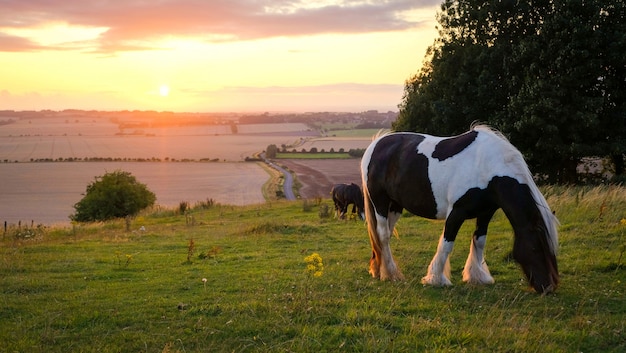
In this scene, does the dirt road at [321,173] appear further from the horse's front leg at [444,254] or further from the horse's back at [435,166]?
the horse's front leg at [444,254]

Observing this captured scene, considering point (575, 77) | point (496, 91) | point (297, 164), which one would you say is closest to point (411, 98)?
point (496, 91)

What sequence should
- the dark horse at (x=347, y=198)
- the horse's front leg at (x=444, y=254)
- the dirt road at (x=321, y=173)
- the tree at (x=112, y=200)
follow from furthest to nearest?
the dirt road at (x=321, y=173) < the tree at (x=112, y=200) < the dark horse at (x=347, y=198) < the horse's front leg at (x=444, y=254)

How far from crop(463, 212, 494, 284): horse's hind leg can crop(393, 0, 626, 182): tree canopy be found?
1400 centimetres

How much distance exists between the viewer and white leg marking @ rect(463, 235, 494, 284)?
805cm

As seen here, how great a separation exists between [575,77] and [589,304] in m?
16.3

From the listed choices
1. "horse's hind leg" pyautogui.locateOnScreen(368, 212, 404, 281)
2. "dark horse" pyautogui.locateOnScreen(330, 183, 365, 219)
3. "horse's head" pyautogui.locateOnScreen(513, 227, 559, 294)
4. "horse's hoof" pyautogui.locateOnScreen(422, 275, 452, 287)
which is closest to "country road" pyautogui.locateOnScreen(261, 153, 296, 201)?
"dark horse" pyautogui.locateOnScreen(330, 183, 365, 219)

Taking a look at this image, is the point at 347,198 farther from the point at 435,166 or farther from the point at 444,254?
the point at 444,254

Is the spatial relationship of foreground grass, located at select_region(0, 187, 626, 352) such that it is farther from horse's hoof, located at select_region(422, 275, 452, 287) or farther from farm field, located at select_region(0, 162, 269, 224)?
farm field, located at select_region(0, 162, 269, 224)

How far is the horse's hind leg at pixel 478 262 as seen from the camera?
8.05 metres

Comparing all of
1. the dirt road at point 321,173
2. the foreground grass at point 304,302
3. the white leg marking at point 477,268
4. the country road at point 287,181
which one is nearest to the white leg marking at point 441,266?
the foreground grass at point 304,302

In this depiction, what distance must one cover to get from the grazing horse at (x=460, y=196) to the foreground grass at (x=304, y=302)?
45 centimetres

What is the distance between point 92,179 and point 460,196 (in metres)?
59.8

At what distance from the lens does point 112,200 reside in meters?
35.3

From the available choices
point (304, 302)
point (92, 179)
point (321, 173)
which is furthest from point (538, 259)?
point (92, 179)
